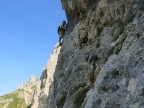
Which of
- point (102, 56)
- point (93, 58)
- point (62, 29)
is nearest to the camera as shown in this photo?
point (102, 56)

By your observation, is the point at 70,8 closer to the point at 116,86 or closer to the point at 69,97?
the point at 69,97

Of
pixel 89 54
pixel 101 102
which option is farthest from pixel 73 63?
pixel 101 102

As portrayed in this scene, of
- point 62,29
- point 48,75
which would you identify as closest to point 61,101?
point 62,29

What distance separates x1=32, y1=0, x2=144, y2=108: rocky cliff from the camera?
58.8ft

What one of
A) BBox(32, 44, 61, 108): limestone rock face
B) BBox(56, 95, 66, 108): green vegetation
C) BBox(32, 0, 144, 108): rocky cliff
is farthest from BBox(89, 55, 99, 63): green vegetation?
BBox(32, 44, 61, 108): limestone rock face

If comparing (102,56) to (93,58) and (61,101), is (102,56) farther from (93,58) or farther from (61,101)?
(61,101)

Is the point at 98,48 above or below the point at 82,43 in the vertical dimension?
below

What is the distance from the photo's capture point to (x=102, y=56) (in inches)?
1049

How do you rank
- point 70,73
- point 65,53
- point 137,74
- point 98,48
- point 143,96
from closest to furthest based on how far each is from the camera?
1. point 143,96
2. point 137,74
3. point 98,48
4. point 70,73
5. point 65,53

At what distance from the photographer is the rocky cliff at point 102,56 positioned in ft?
58.8

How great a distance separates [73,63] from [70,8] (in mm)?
8325

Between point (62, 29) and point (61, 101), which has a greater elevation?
point (62, 29)

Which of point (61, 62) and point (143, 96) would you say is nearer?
point (143, 96)

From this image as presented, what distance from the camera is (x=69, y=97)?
2898cm
